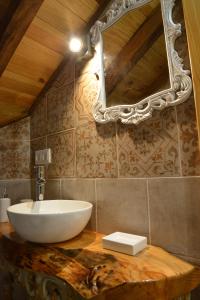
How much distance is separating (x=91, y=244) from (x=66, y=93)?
0.94 meters

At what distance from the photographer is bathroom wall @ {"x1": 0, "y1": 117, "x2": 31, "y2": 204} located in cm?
153

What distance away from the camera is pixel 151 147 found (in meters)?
0.90

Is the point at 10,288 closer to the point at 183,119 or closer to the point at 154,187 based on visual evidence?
the point at 154,187

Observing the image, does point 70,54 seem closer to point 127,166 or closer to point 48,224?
point 127,166

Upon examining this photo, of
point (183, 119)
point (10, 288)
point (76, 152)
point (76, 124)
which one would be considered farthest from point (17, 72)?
point (10, 288)

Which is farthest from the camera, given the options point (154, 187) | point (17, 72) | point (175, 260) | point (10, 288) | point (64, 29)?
point (17, 72)

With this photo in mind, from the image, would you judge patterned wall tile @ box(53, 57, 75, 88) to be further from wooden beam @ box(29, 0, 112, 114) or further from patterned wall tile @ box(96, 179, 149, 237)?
patterned wall tile @ box(96, 179, 149, 237)

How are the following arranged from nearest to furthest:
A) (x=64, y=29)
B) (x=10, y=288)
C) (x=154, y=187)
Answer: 1. (x=154, y=187)
2. (x=10, y=288)
3. (x=64, y=29)

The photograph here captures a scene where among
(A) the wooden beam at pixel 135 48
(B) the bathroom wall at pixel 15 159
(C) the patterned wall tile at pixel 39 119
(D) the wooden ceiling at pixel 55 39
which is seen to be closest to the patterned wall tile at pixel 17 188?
(B) the bathroom wall at pixel 15 159

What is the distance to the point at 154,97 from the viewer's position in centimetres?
89

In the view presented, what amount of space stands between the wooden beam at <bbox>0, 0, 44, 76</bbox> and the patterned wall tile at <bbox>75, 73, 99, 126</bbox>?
15.9 inches

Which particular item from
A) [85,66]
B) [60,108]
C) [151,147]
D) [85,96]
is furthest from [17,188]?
[151,147]

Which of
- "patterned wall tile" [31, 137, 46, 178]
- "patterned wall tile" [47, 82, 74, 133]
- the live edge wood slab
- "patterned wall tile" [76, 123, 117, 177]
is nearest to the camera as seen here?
the live edge wood slab

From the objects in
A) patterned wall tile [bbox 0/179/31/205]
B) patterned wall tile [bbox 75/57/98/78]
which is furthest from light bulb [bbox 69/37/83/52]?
patterned wall tile [bbox 0/179/31/205]
